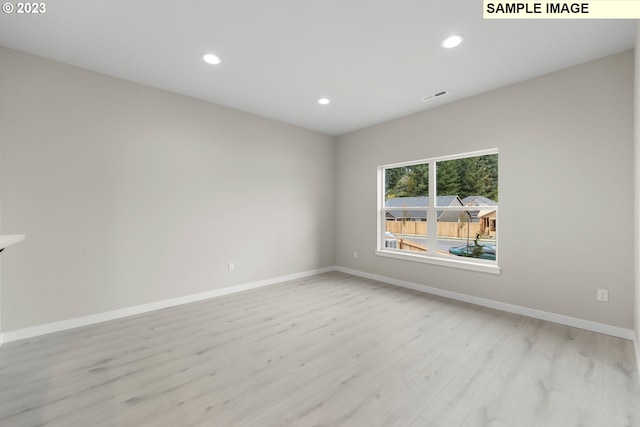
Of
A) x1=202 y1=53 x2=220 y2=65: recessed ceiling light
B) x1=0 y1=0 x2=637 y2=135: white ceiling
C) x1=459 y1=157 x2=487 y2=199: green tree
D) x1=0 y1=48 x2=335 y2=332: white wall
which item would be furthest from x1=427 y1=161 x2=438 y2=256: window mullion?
x1=202 y1=53 x2=220 y2=65: recessed ceiling light

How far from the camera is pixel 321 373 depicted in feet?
6.34

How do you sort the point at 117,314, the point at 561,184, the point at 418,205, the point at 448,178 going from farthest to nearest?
the point at 418,205 → the point at 448,178 → the point at 117,314 → the point at 561,184

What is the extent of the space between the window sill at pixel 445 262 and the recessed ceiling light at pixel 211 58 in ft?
11.8

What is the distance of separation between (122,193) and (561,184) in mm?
4852

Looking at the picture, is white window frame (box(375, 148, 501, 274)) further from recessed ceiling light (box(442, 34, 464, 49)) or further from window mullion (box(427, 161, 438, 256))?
recessed ceiling light (box(442, 34, 464, 49))

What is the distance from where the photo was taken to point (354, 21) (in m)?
2.07

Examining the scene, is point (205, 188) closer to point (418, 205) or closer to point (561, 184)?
point (418, 205)

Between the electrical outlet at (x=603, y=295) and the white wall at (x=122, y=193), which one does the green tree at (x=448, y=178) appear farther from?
the white wall at (x=122, y=193)

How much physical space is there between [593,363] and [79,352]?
166 inches

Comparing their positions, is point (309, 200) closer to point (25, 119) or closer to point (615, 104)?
point (25, 119)

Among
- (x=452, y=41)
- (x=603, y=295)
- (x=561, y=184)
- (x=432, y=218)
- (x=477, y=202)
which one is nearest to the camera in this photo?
(x=452, y=41)

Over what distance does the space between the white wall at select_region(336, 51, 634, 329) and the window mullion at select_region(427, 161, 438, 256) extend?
35 cm

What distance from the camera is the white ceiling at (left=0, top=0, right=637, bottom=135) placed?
1975 mm

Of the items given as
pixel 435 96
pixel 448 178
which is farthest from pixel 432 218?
pixel 435 96
